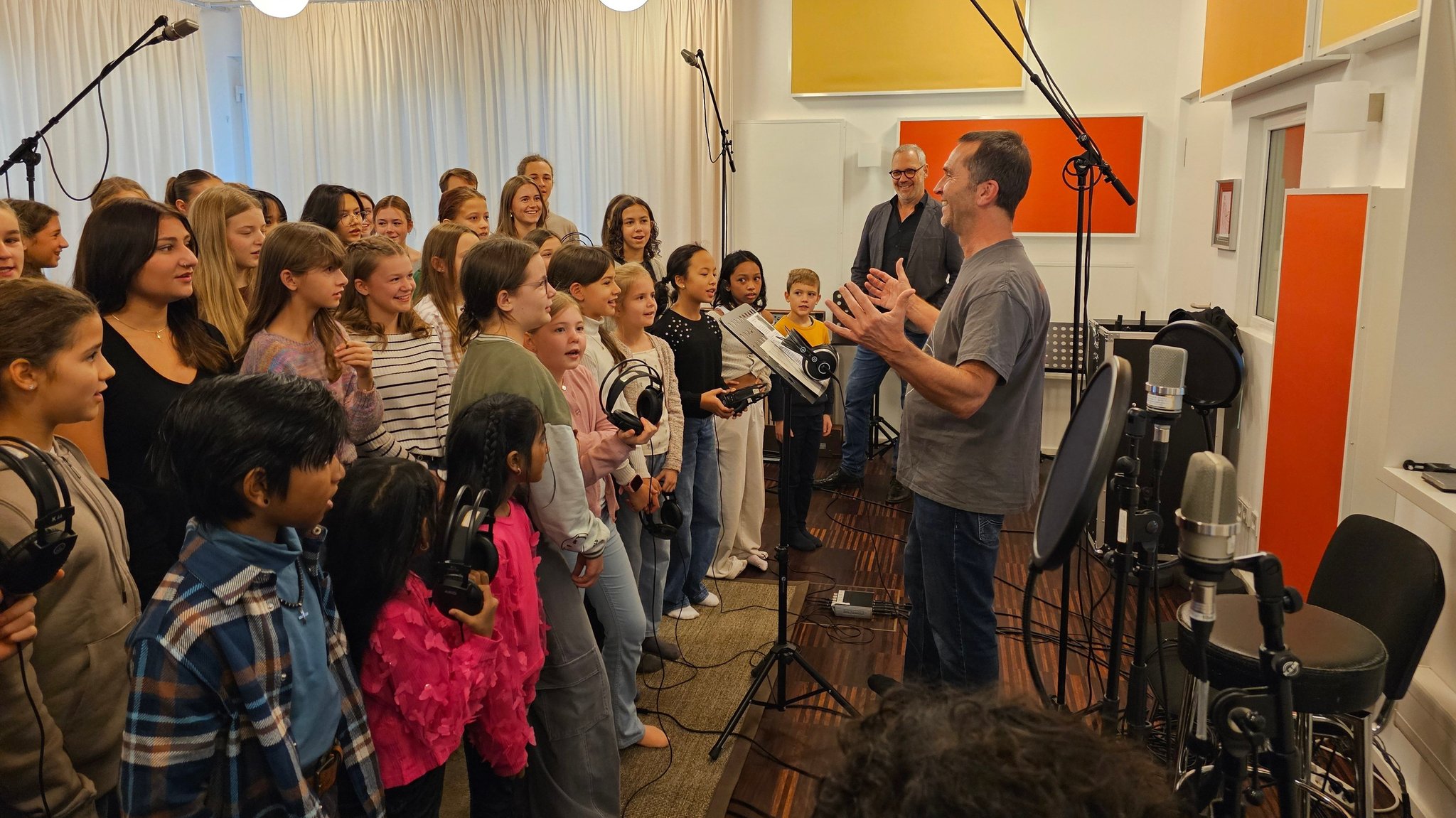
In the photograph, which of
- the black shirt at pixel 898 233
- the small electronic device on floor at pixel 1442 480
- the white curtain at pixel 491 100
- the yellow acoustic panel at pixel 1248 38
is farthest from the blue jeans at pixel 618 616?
the white curtain at pixel 491 100

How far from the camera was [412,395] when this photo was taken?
2477mm

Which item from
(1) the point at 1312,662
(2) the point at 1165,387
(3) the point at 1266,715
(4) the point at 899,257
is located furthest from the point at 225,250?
(4) the point at 899,257

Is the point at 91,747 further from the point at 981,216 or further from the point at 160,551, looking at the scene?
the point at 981,216

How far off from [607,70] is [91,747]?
5.43m

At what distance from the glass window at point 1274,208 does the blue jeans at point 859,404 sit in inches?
63.8

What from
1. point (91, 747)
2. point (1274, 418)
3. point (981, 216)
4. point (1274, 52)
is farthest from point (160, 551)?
point (1274, 52)

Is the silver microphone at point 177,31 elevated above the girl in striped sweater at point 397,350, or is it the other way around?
the silver microphone at point 177,31

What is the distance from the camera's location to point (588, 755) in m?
2.00

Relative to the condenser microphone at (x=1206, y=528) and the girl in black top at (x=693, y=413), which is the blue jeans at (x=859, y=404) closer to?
the girl in black top at (x=693, y=413)

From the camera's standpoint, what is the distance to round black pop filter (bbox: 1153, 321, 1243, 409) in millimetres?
2852

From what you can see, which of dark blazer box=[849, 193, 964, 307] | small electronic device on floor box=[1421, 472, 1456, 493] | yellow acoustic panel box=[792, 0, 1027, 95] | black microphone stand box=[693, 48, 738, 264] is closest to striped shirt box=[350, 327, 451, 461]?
small electronic device on floor box=[1421, 472, 1456, 493]

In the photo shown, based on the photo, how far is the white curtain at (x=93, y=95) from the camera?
5.51 m

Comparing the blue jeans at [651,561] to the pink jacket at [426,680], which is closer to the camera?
the pink jacket at [426,680]

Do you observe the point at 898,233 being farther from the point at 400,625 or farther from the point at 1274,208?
the point at 400,625
